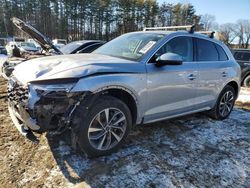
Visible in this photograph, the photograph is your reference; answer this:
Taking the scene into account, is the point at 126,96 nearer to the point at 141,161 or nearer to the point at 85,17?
the point at 141,161

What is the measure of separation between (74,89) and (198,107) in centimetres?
272

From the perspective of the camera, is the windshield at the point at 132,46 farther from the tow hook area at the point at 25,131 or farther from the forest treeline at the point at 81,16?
the forest treeline at the point at 81,16

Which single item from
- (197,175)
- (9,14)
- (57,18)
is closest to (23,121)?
(197,175)

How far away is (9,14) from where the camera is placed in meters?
57.7

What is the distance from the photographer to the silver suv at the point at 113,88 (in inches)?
124

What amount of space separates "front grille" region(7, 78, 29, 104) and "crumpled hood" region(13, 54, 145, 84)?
79 mm

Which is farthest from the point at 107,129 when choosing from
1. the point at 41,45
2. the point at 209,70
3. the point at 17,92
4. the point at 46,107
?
the point at 41,45

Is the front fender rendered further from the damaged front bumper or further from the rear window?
the rear window

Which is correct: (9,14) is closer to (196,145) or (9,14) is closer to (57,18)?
(57,18)

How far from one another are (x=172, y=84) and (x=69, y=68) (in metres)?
1.68

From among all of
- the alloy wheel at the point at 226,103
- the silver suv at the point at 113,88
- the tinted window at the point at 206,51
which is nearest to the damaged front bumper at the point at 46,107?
the silver suv at the point at 113,88

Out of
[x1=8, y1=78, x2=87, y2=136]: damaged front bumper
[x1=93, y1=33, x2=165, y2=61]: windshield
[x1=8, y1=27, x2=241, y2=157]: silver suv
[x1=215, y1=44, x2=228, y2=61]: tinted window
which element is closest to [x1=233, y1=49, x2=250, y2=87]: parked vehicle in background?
[x1=215, y1=44, x2=228, y2=61]: tinted window

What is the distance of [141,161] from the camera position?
11.9 ft

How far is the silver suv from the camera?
3.15 m
